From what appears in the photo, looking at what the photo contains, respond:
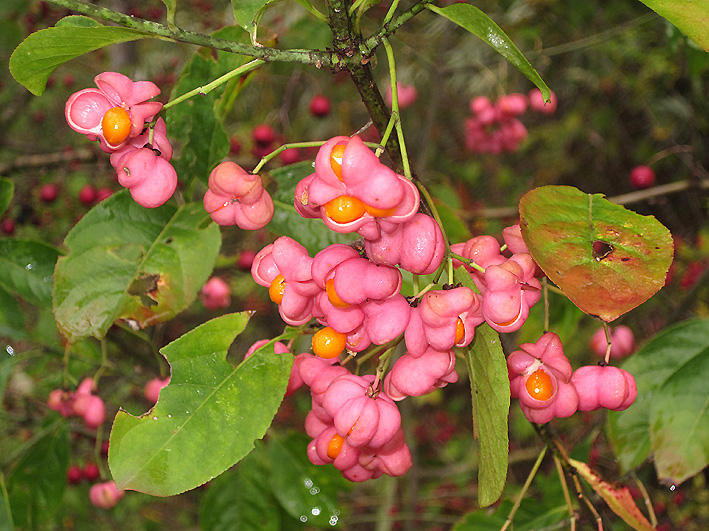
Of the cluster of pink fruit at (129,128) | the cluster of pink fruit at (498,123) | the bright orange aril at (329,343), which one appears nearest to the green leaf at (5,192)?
the cluster of pink fruit at (129,128)

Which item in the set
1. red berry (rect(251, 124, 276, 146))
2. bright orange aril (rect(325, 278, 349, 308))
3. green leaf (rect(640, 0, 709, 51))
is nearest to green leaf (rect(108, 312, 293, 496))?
bright orange aril (rect(325, 278, 349, 308))

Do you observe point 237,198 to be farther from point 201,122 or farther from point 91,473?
point 91,473

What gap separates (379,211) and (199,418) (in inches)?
13.0

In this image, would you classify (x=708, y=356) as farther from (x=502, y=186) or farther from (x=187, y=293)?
(x=502, y=186)

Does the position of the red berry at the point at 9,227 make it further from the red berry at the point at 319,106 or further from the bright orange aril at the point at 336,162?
the bright orange aril at the point at 336,162

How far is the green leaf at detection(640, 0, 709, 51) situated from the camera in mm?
527

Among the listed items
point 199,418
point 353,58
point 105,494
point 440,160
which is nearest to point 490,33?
point 353,58

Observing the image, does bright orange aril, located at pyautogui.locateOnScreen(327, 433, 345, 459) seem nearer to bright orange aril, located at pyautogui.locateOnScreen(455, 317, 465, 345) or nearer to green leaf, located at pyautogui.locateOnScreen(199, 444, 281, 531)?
bright orange aril, located at pyautogui.locateOnScreen(455, 317, 465, 345)

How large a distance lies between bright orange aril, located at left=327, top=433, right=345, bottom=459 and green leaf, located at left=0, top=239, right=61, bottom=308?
722mm

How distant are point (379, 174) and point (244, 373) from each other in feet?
1.09

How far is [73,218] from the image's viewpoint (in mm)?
2012

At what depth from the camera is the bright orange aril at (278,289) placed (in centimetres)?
63

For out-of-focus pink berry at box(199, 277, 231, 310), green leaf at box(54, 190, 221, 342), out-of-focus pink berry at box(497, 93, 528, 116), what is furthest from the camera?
out-of-focus pink berry at box(497, 93, 528, 116)

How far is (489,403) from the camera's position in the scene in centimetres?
58
